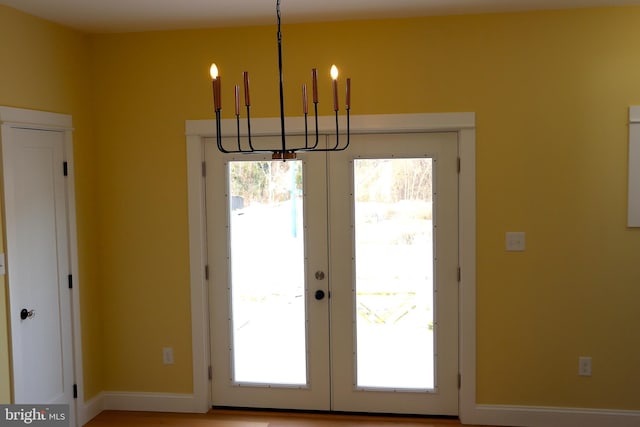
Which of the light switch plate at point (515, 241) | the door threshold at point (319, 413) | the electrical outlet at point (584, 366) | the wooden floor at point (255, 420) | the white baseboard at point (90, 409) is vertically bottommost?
the wooden floor at point (255, 420)

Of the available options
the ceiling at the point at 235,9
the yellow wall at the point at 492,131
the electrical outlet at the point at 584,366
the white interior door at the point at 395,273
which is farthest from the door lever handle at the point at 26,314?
the electrical outlet at the point at 584,366

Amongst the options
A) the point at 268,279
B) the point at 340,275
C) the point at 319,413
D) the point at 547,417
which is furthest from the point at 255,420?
the point at 547,417

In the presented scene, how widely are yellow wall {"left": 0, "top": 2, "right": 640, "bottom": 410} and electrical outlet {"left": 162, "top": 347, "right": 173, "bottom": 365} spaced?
185mm

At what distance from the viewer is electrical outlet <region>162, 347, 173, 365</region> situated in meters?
4.12

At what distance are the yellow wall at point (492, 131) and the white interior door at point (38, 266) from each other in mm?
208

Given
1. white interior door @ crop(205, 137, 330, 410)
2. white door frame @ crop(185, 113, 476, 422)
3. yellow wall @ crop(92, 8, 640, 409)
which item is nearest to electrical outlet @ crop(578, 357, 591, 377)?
yellow wall @ crop(92, 8, 640, 409)

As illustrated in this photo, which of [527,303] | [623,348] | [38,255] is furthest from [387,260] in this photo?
[38,255]

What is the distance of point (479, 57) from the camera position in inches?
146

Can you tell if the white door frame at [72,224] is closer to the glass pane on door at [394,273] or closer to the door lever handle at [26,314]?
the door lever handle at [26,314]

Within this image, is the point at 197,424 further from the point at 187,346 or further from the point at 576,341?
the point at 576,341

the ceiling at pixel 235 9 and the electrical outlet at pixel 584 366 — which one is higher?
the ceiling at pixel 235 9

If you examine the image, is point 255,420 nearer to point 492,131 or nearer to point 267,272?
A: point 267,272

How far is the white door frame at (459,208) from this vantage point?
3.75m

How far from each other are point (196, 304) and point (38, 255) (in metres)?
1.04
